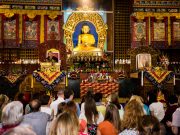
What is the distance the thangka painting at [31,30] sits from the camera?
1784 cm

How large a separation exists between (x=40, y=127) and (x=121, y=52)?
1486 centimetres

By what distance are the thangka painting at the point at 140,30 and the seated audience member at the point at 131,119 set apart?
1395 cm

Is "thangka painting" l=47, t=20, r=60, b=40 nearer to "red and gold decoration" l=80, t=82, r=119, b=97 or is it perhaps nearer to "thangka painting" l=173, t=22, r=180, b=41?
"red and gold decoration" l=80, t=82, r=119, b=97

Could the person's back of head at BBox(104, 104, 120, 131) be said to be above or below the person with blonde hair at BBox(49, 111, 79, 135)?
below

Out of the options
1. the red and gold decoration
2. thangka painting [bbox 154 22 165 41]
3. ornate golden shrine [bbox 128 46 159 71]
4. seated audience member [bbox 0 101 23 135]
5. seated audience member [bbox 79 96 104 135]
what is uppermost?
thangka painting [bbox 154 22 165 41]

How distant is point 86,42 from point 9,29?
4.06m

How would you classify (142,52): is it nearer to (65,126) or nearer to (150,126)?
(150,126)

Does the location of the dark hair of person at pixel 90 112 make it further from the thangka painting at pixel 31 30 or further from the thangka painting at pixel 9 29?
the thangka painting at pixel 9 29

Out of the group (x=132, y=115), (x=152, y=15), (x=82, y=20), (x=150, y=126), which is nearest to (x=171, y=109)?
(x=132, y=115)

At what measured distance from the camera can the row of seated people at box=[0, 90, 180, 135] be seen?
315 centimetres

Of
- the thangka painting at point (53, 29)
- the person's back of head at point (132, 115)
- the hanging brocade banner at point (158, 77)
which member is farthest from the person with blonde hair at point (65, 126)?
the thangka painting at point (53, 29)

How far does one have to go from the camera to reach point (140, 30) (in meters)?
18.2

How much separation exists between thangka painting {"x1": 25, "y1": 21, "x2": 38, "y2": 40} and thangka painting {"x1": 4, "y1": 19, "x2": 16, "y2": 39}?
2.12 feet

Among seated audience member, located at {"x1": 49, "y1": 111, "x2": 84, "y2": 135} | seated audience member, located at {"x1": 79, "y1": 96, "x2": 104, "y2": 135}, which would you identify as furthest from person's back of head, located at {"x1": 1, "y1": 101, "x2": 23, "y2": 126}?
seated audience member, located at {"x1": 79, "y1": 96, "x2": 104, "y2": 135}
